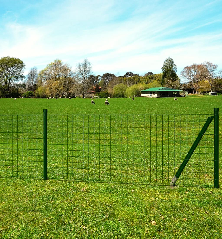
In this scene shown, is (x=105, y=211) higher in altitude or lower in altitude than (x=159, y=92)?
lower

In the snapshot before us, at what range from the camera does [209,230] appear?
380 cm

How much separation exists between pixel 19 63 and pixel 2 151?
74.3 meters

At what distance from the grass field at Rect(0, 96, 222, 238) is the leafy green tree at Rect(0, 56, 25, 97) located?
72896 millimetres

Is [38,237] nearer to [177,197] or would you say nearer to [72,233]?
[72,233]

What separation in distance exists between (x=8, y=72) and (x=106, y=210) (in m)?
78.0

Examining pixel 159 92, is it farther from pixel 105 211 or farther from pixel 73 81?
pixel 105 211

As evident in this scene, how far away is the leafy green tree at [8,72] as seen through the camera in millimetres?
73656

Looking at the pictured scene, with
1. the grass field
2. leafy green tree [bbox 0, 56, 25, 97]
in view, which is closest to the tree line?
leafy green tree [bbox 0, 56, 25, 97]

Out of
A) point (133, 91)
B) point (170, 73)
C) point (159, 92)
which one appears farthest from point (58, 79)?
point (170, 73)

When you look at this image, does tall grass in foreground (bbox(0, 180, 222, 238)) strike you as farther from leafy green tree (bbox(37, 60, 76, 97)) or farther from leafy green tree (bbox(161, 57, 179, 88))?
leafy green tree (bbox(161, 57, 179, 88))

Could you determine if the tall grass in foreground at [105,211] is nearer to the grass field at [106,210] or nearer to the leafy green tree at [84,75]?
the grass field at [106,210]

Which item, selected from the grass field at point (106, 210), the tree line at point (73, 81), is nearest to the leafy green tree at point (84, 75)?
the tree line at point (73, 81)

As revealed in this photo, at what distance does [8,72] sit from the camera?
2972 inches

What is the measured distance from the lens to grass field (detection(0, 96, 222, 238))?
3766mm
